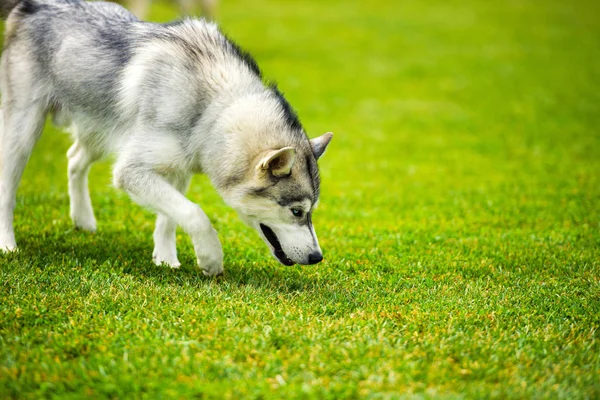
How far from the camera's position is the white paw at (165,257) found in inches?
246

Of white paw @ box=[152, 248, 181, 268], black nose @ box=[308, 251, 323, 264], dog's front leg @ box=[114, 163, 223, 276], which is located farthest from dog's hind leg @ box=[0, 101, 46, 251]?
black nose @ box=[308, 251, 323, 264]

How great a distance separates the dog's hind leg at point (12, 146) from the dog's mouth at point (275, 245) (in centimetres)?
245

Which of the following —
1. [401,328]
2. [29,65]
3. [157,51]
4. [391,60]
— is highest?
[157,51]

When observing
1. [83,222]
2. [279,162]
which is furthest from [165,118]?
[83,222]

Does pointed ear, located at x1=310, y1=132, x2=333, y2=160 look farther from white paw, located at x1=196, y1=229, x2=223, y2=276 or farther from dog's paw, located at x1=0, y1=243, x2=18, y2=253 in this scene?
dog's paw, located at x1=0, y1=243, x2=18, y2=253

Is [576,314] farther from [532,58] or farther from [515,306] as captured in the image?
[532,58]

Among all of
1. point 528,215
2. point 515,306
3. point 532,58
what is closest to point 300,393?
point 515,306

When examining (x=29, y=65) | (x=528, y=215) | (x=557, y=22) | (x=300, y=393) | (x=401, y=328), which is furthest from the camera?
→ (x=557, y=22)

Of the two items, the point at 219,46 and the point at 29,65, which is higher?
the point at 219,46

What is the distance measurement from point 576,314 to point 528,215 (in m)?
3.53

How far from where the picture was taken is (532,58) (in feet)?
72.5

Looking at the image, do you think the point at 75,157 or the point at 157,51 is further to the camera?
the point at 75,157

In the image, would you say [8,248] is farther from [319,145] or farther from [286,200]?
[319,145]

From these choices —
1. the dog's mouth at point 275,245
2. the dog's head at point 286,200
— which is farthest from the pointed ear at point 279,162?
the dog's mouth at point 275,245
